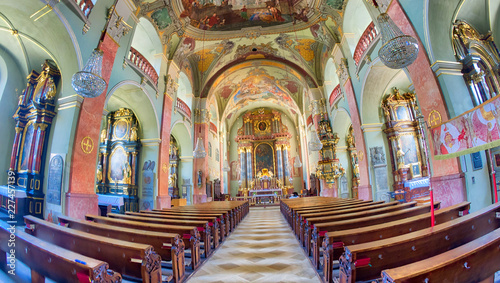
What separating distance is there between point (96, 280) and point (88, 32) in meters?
6.36

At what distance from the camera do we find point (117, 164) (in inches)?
379

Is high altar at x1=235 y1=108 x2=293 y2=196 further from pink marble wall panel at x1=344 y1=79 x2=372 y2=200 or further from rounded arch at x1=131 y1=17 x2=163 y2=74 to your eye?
rounded arch at x1=131 y1=17 x2=163 y2=74

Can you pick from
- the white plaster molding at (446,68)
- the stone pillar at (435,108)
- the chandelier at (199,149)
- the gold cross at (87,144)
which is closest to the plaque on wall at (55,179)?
the gold cross at (87,144)

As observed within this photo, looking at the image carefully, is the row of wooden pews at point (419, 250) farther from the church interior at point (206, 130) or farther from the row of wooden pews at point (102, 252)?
the row of wooden pews at point (102, 252)

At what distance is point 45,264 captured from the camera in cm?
148

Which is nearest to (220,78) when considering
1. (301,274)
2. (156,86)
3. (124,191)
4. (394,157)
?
(156,86)

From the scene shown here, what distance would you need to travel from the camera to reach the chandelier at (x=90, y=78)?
400 cm

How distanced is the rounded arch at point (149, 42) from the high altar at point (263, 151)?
45.2ft

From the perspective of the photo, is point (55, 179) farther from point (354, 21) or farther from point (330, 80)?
point (330, 80)

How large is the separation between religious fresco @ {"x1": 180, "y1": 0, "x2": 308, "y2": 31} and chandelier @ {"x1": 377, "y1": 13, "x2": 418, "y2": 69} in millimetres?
6213

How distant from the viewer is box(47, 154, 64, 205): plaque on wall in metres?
4.85

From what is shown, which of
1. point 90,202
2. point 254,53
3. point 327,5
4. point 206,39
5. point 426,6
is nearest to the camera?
point 426,6

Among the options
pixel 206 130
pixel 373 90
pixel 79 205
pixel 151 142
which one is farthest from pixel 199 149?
pixel 373 90

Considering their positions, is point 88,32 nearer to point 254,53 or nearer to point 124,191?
point 124,191
